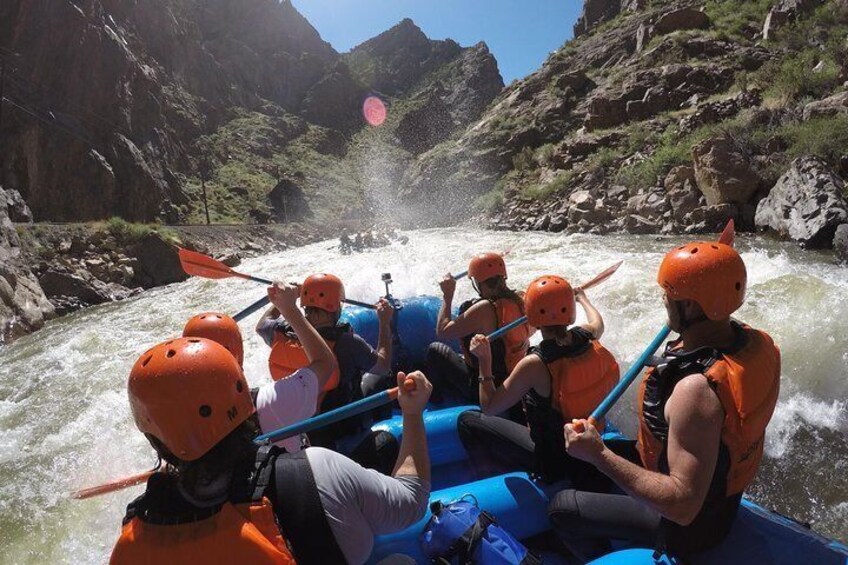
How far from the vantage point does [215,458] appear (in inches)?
40.7

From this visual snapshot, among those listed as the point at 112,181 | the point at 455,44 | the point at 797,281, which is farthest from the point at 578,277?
the point at 455,44

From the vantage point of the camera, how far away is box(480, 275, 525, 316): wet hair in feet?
10.6

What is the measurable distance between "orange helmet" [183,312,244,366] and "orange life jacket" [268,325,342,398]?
49 centimetres

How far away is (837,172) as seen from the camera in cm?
859

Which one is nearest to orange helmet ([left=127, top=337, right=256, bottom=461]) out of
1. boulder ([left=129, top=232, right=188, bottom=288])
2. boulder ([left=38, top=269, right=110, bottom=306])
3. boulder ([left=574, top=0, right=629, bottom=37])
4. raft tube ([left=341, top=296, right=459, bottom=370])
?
raft tube ([left=341, top=296, right=459, bottom=370])

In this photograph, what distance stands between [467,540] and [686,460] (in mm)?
852

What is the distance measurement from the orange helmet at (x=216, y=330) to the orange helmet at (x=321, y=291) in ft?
1.93

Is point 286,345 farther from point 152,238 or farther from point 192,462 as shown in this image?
point 152,238

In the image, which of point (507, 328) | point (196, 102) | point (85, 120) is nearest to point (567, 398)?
point (507, 328)

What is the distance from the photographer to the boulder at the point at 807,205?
749 cm

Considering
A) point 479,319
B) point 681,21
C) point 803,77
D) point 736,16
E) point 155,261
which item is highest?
point 681,21

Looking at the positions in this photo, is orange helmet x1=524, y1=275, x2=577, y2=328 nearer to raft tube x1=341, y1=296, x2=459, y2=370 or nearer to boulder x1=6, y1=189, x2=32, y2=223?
raft tube x1=341, y1=296, x2=459, y2=370

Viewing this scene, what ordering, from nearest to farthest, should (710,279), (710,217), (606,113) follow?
(710,279), (710,217), (606,113)

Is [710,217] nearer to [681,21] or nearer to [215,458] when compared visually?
[215,458]
